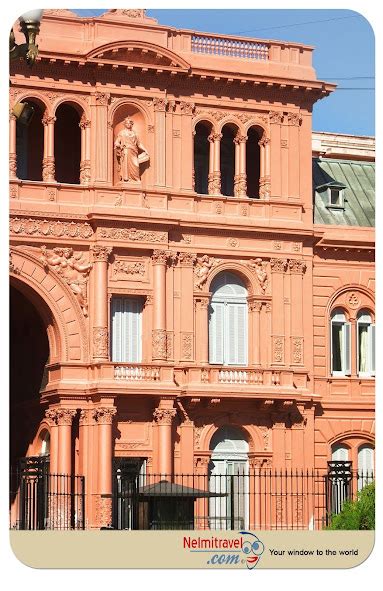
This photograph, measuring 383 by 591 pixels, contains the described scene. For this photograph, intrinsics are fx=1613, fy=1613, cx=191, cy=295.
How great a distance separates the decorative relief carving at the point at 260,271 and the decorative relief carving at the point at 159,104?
558cm

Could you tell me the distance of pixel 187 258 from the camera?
164 feet

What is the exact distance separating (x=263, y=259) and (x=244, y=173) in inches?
110

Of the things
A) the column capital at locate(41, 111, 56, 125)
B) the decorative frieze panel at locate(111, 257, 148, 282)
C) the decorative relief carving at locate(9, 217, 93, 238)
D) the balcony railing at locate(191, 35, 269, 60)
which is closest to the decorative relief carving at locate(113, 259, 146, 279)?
the decorative frieze panel at locate(111, 257, 148, 282)

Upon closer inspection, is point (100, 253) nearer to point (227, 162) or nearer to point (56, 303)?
point (56, 303)

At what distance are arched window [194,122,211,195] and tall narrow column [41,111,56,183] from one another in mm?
5196

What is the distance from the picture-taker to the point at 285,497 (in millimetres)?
49125

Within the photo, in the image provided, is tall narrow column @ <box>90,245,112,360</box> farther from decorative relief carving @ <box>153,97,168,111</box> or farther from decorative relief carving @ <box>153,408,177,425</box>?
decorative relief carving @ <box>153,97,168,111</box>

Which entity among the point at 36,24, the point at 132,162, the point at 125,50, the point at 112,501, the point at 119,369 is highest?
the point at 125,50

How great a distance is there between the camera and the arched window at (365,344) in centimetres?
5294

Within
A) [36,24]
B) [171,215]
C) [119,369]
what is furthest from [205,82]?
[36,24]

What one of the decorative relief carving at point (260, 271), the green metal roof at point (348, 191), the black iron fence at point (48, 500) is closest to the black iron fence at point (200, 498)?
the black iron fence at point (48, 500)

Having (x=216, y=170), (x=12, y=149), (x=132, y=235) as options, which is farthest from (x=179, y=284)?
(x=12, y=149)

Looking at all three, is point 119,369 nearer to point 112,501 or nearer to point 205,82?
point 112,501

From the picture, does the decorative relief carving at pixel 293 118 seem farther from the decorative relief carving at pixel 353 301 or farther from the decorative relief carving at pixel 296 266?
the decorative relief carving at pixel 353 301
